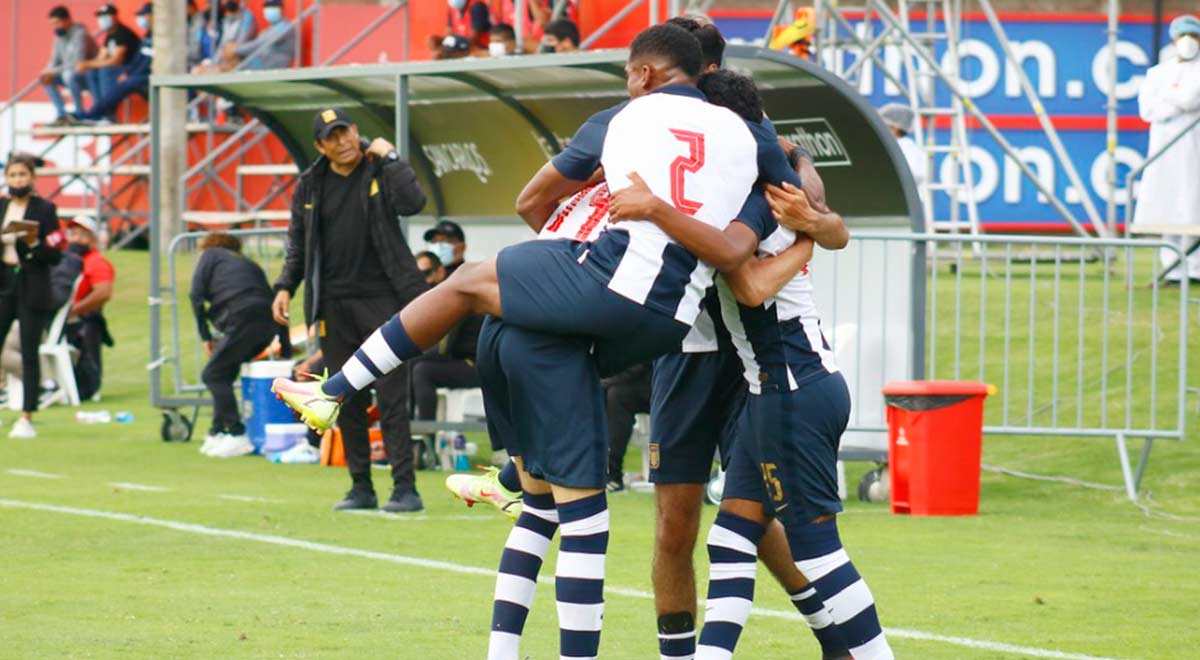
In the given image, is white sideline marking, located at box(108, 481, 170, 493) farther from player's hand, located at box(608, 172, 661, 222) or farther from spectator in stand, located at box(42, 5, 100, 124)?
spectator in stand, located at box(42, 5, 100, 124)

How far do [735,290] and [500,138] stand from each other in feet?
32.5

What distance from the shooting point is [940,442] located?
11.7m

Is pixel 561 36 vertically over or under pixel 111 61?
under

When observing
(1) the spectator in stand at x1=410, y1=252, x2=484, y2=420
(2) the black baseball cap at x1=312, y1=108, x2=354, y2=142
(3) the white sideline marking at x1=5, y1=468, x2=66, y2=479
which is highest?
(2) the black baseball cap at x1=312, y1=108, x2=354, y2=142

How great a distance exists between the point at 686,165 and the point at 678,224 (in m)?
0.19

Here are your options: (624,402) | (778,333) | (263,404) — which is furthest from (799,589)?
(263,404)

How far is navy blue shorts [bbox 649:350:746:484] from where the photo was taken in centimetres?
648

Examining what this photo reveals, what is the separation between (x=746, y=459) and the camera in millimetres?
6305

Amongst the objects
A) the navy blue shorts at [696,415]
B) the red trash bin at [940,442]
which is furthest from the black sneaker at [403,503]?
the navy blue shorts at [696,415]

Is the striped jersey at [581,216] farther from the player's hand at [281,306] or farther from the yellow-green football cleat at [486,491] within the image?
the player's hand at [281,306]

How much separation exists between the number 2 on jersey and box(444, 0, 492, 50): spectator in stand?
14082 millimetres

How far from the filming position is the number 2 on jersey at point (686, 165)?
19.2 feet

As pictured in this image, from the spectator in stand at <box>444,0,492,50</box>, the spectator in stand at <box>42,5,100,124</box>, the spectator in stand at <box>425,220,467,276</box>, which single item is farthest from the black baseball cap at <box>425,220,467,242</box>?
the spectator in stand at <box>42,5,100,124</box>

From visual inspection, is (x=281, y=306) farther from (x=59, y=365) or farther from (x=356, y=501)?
(x=59, y=365)
